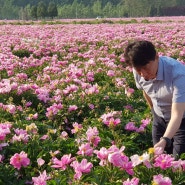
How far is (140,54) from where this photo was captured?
3.08 m

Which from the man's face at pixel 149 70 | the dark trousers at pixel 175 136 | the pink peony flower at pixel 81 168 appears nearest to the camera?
the pink peony flower at pixel 81 168

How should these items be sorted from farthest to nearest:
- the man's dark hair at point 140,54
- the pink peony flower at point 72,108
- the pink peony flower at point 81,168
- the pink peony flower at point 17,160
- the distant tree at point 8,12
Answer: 1. the distant tree at point 8,12
2. the pink peony flower at point 72,108
3. the man's dark hair at point 140,54
4. the pink peony flower at point 17,160
5. the pink peony flower at point 81,168

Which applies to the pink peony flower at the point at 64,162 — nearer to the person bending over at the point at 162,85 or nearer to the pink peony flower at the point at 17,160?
the pink peony flower at the point at 17,160

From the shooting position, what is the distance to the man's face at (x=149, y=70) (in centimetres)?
320

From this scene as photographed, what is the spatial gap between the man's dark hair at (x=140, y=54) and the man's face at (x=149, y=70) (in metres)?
0.06

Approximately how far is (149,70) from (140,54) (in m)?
0.24

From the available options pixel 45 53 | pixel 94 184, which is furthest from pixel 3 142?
pixel 45 53

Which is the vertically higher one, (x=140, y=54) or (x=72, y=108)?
(x=140, y=54)

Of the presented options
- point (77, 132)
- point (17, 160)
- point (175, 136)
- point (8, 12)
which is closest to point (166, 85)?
point (175, 136)

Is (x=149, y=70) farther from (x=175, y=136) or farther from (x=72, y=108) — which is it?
(x=72, y=108)

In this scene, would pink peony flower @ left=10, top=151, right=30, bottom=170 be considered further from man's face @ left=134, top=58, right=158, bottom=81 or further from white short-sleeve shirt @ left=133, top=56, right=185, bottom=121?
white short-sleeve shirt @ left=133, top=56, right=185, bottom=121

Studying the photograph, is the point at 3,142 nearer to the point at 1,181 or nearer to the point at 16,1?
the point at 1,181

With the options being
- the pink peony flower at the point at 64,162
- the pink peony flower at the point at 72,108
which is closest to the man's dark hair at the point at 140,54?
the pink peony flower at the point at 64,162

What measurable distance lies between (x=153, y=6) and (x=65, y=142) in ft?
267
